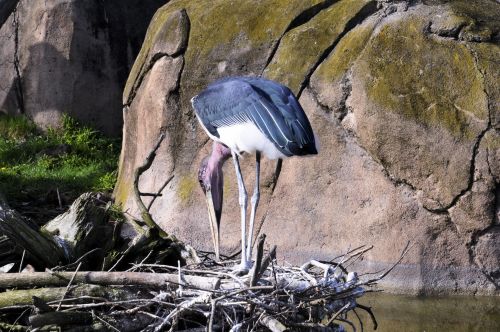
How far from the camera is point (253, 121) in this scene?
206 inches

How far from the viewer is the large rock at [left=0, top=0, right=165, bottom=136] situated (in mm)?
11555

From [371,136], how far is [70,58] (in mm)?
4768

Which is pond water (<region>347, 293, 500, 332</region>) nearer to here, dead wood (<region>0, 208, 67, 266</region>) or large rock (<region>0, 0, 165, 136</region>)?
dead wood (<region>0, 208, 67, 266</region>)

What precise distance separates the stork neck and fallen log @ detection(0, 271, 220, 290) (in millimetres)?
1455

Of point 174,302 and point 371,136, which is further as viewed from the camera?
point 371,136

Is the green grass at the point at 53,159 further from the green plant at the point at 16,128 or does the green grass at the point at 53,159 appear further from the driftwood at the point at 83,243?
the driftwood at the point at 83,243

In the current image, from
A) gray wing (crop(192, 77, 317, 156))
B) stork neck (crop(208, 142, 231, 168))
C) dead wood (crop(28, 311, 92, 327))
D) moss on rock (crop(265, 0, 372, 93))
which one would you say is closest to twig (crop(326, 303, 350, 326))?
gray wing (crop(192, 77, 317, 156))

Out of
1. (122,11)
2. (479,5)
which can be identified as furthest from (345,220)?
(122,11)

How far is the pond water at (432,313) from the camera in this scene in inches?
277

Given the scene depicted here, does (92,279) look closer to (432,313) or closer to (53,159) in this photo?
(432,313)

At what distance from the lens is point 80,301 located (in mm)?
4520

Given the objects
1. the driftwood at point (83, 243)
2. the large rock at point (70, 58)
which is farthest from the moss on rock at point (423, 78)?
the large rock at point (70, 58)

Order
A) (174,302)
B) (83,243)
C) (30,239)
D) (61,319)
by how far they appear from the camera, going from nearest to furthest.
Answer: (61,319)
(174,302)
(30,239)
(83,243)

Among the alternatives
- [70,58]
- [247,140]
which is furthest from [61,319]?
[70,58]
